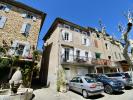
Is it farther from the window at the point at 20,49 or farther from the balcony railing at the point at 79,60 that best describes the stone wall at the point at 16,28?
the balcony railing at the point at 79,60

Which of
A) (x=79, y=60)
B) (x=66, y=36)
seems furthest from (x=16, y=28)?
(x=79, y=60)

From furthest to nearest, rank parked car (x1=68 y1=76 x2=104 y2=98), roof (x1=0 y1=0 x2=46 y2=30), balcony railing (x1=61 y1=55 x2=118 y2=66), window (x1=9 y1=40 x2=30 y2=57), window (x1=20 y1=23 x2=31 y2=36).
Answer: balcony railing (x1=61 y1=55 x2=118 y2=66) < roof (x1=0 y1=0 x2=46 y2=30) < window (x1=20 y1=23 x2=31 y2=36) < window (x1=9 y1=40 x2=30 y2=57) < parked car (x1=68 y1=76 x2=104 y2=98)

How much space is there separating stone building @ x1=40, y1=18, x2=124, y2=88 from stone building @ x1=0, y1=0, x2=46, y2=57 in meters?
3.69

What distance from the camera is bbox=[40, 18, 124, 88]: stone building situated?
16.5 m

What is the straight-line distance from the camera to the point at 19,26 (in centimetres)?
1487

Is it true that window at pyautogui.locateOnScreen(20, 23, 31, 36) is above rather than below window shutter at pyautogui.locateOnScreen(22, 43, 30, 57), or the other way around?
above

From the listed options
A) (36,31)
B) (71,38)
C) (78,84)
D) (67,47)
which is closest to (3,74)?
(36,31)

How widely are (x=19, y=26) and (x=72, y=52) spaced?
Answer: 864cm

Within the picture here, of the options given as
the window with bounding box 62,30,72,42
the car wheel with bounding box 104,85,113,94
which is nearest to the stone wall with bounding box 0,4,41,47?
the window with bounding box 62,30,72,42

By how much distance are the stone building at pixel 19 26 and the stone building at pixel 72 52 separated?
3690 mm

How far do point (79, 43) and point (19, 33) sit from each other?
9969mm

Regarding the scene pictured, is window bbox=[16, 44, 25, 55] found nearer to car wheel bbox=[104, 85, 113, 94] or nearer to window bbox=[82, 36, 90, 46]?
car wheel bbox=[104, 85, 113, 94]

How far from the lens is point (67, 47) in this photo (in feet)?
58.1

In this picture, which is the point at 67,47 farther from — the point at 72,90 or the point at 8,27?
the point at 8,27
